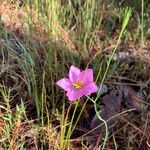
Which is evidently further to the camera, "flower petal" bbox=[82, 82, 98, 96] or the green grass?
the green grass

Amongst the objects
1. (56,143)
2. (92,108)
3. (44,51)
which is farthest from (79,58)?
(56,143)

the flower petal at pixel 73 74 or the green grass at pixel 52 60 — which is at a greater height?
the flower petal at pixel 73 74

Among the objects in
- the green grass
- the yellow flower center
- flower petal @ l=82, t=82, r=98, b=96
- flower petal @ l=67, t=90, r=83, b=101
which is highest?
flower petal @ l=82, t=82, r=98, b=96

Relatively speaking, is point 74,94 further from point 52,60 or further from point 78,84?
point 52,60

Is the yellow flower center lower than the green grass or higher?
higher

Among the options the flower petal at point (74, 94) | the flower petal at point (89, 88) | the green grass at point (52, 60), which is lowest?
the green grass at point (52, 60)

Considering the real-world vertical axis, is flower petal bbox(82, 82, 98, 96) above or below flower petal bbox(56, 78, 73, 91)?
above
